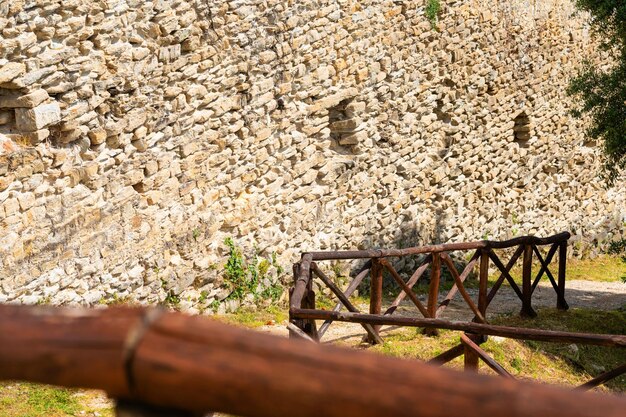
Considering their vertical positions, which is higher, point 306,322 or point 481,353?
point 481,353

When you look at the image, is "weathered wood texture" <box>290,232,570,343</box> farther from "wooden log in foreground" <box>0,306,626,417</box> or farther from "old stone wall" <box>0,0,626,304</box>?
"wooden log in foreground" <box>0,306,626,417</box>

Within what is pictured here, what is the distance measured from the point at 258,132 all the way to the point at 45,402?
3.88 m

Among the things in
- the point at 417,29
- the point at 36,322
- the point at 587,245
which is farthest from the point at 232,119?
the point at 587,245

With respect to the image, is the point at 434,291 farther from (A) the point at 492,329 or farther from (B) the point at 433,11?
(B) the point at 433,11

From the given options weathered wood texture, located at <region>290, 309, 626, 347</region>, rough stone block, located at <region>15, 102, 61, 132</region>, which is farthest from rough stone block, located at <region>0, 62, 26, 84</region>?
weathered wood texture, located at <region>290, 309, 626, 347</region>

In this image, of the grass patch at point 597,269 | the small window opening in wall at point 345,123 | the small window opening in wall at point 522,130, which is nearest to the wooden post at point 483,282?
the small window opening in wall at point 345,123

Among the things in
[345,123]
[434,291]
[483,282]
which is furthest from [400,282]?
[345,123]

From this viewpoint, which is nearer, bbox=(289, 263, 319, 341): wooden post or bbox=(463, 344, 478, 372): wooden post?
bbox=(463, 344, 478, 372): wooden post

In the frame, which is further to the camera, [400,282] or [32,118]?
[400,282]

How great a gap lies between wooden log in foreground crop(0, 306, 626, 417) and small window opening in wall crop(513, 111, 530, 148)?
12871mm

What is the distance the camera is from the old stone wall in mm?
7395

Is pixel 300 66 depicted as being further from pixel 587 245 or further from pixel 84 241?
pixel 587 245

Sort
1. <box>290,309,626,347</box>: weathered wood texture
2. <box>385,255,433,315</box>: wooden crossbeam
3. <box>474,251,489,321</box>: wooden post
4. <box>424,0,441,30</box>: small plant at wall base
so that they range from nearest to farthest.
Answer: <box>290,309,626,347</box>: weathered wood texture, <box>385,255,433,315</box>: wooden crossbeam, <box>474,251,489,321</box>: wooden post, <box>424,0,441,30</box>: small plant at wall base

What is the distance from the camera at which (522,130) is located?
14.4 meters
